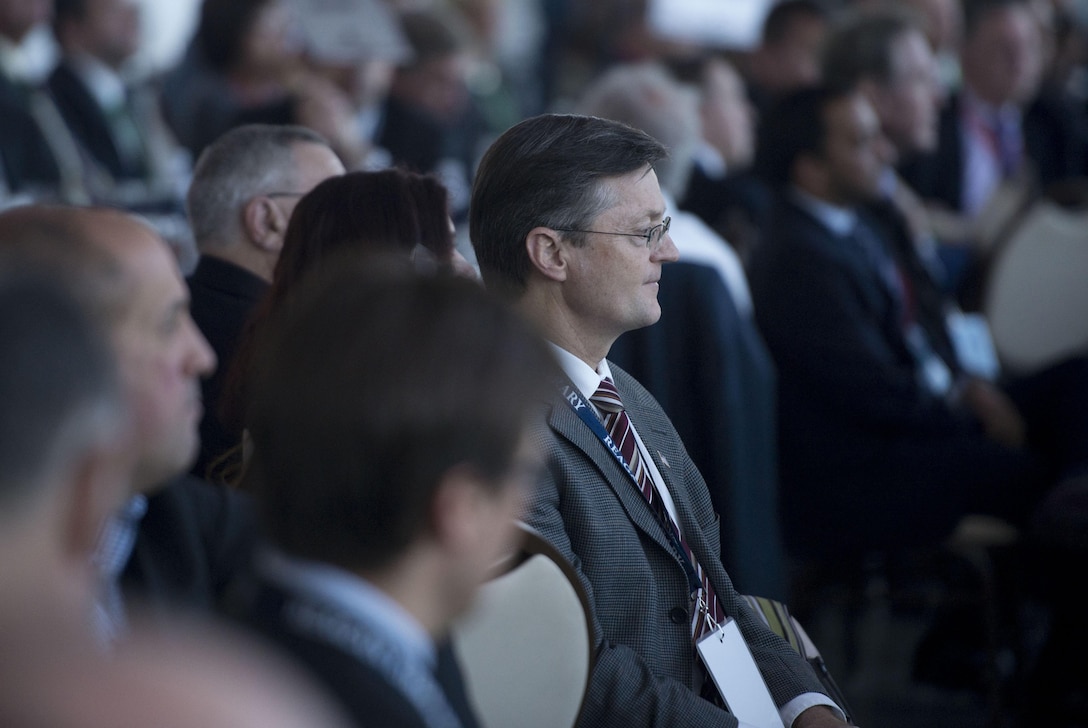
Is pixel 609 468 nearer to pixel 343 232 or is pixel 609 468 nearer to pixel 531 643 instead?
pixel 531 643

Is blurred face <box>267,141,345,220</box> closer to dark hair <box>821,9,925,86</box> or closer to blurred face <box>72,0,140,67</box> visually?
dark hair <box>821,9,925,86</box>

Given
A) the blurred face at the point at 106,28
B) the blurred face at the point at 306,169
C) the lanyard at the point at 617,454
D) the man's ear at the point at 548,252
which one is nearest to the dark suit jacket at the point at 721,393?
the blurred face at the point at 306,169

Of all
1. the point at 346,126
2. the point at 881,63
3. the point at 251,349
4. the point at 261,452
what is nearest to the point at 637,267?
the point at 251,349

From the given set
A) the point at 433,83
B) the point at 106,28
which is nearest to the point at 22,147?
the point at 106,28

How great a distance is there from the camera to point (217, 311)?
2.24 meters

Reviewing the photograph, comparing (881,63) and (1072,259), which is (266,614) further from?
(881,63)

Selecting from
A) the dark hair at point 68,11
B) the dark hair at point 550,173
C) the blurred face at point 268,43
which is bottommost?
the dark hair at point 68,11

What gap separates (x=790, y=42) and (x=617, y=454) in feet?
13.7

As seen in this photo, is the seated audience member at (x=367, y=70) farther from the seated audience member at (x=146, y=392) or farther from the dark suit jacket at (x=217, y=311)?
the seated audience member at (x=146, y=392)

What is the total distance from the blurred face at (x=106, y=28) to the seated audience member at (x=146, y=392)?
374 cm

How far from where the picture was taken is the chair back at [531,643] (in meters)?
1.44

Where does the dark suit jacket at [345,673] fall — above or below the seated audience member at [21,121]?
above

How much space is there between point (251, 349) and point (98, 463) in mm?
1134

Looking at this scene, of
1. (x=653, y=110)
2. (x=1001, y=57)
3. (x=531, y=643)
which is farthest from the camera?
(x=1001, y=57)
